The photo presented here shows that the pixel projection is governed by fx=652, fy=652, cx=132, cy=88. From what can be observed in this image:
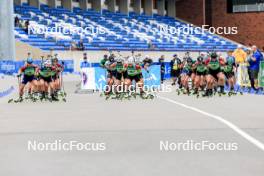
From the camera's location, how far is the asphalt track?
7.44m

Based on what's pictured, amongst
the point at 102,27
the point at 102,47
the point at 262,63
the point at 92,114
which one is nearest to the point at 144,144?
the point at 92,114

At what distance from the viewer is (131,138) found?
10.3 m

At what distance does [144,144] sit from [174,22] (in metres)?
51.5

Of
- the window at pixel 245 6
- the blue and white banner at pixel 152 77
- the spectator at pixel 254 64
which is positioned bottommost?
the blue and white banner at pixel 152 77

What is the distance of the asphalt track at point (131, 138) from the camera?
7.44 m

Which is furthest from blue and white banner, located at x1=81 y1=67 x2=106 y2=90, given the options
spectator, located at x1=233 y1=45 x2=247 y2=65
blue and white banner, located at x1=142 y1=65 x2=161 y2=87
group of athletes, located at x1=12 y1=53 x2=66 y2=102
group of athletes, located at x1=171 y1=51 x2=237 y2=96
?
group of athletes, located at x1=12 y1=53 x2=66 y2=102

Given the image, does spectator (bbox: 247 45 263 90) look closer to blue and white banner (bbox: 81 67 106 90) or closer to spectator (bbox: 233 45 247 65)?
spectator (bbox: 233 45 247 65)

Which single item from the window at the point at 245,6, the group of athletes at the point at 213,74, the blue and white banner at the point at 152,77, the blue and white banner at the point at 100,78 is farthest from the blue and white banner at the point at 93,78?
the window at the point at 245,6

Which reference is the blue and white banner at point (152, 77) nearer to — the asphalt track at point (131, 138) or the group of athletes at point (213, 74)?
the group of athletes at point (213, 74)

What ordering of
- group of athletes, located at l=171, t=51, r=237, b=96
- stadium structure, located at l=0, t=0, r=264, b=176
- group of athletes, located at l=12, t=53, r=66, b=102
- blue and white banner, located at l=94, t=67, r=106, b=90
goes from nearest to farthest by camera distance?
1. stadium structure, located at l=0, t=0, r=264, b=176
2. group of athletes, located at l=12, t=53, r=66, b=102
3. group of athletes, located at l=171, t=51, r=237, b=96
4. blue and white banner, located at l=94, t=67, r=106, b=90

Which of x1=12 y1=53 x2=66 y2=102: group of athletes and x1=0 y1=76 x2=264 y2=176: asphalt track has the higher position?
x1=12 y1=53 x2=66 y2=102: group of athletes

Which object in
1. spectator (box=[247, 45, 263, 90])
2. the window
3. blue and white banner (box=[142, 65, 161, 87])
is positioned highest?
the window

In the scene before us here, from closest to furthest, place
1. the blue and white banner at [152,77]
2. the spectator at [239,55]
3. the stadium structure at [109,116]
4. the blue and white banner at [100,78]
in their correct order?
1. the stadium structure at [109,116]
2. the spectator at [239,55]
3. the blue and white banner at [100,78]
4. the blue and white banner at [152,77]

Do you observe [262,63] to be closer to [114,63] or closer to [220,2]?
[114,63]
